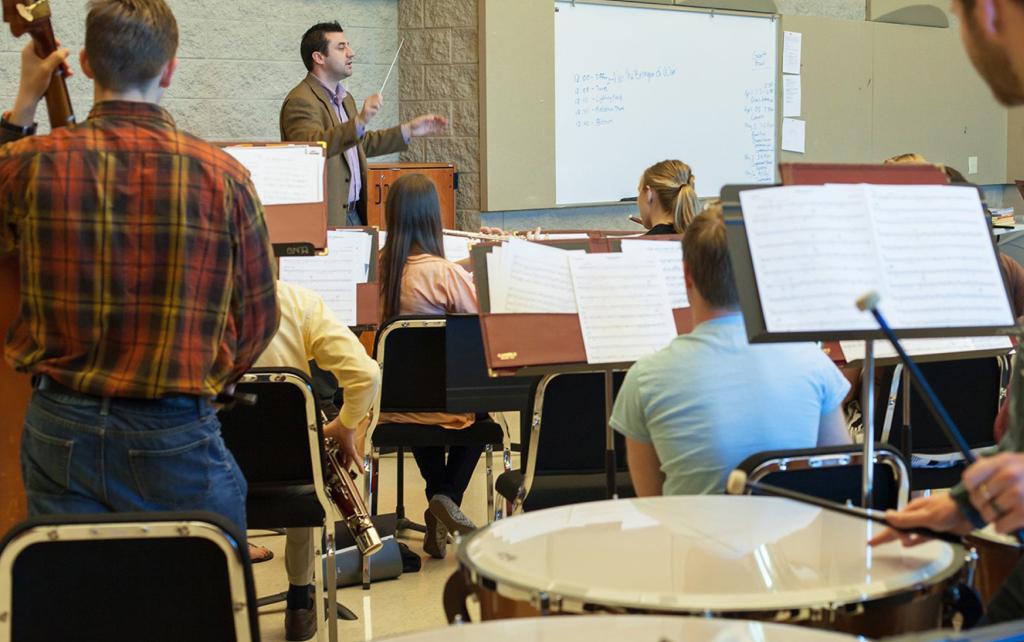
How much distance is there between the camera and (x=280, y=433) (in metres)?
2.70

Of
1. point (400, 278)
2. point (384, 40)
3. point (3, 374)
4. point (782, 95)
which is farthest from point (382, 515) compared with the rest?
point (782, 95)

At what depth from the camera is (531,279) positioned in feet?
8.75

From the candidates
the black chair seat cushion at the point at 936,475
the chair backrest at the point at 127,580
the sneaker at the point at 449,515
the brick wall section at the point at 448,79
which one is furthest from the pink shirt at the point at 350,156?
the chair backrest at the point at 127,580

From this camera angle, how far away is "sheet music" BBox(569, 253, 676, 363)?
258cm

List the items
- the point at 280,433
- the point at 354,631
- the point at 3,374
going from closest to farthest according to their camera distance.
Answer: the point at 3,374 < the point at 280,433 < the point at 354,631

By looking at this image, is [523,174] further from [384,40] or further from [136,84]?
[136,84]

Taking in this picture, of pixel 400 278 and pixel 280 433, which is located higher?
pixel 400 278

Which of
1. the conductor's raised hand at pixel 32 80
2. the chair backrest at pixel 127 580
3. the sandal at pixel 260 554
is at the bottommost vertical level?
the sandal at pixel 260 554

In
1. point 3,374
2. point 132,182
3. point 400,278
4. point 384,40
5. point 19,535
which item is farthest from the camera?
point 384,40

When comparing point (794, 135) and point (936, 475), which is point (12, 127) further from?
point (794, 135)

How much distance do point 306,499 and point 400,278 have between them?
4.42 feet

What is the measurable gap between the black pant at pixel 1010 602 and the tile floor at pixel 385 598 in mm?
1407

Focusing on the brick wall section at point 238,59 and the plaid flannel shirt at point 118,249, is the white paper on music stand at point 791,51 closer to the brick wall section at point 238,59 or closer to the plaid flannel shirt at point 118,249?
the brick wall section at point 238,59

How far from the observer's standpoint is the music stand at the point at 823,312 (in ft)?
5.73
